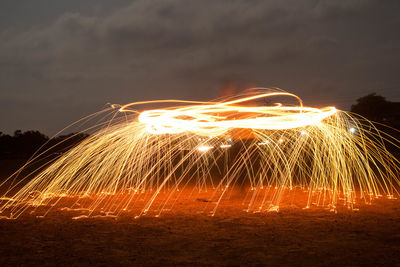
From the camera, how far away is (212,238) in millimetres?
5766

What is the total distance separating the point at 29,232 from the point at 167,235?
2.44 meters

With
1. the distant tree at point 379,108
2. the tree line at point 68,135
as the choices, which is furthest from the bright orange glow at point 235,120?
the distant tree at point 379,108

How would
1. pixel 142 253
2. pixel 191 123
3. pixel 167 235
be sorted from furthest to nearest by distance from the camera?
pixel 191 123 < pixel 167 235 < pixel 142 253

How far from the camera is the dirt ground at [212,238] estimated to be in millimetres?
4742

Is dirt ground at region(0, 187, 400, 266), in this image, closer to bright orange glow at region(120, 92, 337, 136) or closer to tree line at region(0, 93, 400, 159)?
bright orange glow at region(120, 92, 337, 136)

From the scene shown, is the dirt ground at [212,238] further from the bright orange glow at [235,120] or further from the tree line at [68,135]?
the tree line at [68,135]

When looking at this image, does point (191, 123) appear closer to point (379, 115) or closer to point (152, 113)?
point (152, 113)

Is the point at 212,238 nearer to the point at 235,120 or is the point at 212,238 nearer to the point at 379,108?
the point at 235,120

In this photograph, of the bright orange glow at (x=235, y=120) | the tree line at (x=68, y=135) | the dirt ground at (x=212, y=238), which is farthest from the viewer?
the tree line at (x=68, y=135)

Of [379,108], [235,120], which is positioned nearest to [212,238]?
[235,120]

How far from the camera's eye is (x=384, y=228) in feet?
20.4

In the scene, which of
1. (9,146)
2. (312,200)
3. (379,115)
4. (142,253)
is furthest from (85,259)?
(9,146)

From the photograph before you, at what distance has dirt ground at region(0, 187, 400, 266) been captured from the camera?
4742 millimetres

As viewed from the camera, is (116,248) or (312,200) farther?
(312,200)
